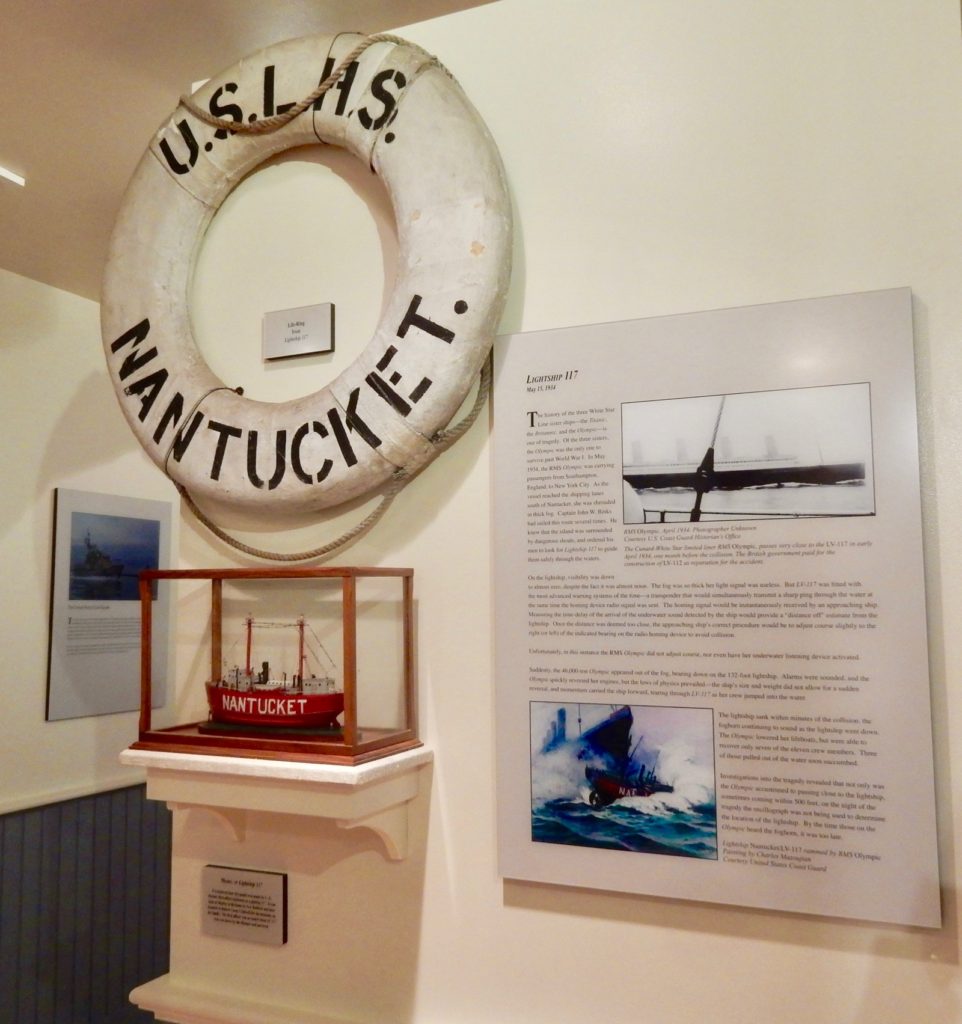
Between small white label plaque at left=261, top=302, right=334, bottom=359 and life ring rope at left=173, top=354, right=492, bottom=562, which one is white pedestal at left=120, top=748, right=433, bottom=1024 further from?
small white label plaque at left=261, top=302, right=334, bottom=359

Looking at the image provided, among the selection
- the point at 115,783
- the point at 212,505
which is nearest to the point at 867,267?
the point at 212,505

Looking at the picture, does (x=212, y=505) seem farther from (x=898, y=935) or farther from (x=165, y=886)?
(x=165, y=886)

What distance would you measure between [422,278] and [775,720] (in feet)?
2.53

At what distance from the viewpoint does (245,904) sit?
141 cm

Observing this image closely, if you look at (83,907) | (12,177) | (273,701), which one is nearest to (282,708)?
(273,701)

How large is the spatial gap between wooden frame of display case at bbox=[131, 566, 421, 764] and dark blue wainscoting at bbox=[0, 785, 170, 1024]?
68.2 inches

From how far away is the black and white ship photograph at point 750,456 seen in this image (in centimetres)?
110

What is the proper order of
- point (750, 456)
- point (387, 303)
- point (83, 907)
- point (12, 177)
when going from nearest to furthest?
point (750, 456) → point (387, 303) → point (12, 177) → point (83, 907)

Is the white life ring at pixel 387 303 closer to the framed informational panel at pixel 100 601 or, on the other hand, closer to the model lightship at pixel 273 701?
the model lightship at pixel 273 701

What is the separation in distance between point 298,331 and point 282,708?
62 centimetres

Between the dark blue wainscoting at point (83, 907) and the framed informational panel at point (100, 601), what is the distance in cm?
35

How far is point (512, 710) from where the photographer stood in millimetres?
1254

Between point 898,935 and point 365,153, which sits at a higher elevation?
point 365,153

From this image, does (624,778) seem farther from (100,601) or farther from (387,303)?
(100,601)
